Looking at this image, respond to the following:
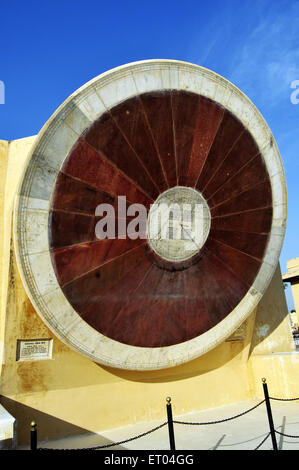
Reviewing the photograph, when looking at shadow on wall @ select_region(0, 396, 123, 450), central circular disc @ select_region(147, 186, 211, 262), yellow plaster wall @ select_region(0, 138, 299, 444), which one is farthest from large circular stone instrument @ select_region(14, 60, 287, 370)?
shadow on wall @ select_region(0, 396, 123, 450)

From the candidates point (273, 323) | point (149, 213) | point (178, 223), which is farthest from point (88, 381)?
point (273, 323)

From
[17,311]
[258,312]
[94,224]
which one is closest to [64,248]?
[94,224]

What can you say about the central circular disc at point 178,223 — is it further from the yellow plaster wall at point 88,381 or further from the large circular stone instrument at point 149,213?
the yellow plaster wall at point 88,381

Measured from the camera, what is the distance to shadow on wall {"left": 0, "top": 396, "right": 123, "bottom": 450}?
203 inches

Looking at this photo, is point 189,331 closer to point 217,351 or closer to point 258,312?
point 217,351

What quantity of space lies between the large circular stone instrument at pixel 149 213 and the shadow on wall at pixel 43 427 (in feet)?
A: 3.98

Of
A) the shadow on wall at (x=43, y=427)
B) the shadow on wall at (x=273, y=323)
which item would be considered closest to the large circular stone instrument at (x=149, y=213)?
the shadow on wall at (x=43, y=427)

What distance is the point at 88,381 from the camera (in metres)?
5.89

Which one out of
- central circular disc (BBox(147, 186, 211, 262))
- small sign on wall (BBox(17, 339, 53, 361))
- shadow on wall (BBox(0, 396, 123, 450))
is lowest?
shadow on wall (BBox(0, 396, 123, 450))

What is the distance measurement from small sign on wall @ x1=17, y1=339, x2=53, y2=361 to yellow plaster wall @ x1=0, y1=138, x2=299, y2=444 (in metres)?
0.08

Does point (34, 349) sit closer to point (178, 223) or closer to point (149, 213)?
point (149, 213)

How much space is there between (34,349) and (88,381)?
1130 millimetres

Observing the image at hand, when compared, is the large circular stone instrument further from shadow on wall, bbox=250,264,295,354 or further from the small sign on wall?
shadow on wall, bbox=250,264,295,354

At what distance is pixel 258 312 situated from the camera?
28.3 feet
